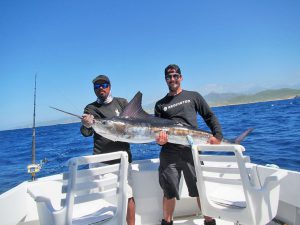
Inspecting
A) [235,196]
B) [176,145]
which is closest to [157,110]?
[176,145]

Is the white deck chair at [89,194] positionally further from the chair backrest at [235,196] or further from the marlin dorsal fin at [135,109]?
the marlin dorsal fin at [135,109]

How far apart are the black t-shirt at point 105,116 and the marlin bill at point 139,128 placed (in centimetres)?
17

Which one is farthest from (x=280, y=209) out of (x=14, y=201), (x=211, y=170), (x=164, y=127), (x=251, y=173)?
(x=14, y=201)

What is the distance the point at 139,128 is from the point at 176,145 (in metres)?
0.49

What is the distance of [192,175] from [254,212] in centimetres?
91

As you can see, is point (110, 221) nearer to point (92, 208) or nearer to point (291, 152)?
point (92, 208)

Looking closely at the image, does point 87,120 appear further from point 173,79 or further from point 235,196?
point 235,196

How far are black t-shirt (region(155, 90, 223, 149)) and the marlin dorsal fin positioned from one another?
26cm

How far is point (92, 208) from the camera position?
9.16 ft

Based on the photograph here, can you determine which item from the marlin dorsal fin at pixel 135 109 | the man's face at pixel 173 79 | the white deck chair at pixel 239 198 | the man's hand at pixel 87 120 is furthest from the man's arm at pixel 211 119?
the man's hand at pixel 87 120

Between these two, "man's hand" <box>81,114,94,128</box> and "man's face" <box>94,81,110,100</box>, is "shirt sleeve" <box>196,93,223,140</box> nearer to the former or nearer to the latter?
"man's face" <box>94,81,110,100</box>

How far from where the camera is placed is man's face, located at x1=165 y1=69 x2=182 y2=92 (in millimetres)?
3439

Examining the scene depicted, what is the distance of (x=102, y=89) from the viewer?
3.54m

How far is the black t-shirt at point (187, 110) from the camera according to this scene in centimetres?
342
